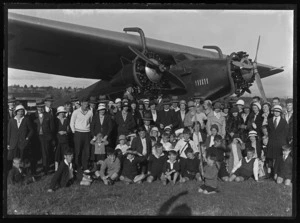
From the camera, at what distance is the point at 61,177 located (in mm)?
6973

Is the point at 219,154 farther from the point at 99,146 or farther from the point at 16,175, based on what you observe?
the point at 16,175

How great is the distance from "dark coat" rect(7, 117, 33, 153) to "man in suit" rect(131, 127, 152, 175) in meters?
2.32

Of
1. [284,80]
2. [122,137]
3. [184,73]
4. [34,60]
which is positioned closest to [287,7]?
[284,80]

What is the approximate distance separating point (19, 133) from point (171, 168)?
340 cm

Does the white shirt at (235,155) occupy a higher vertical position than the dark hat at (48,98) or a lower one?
lower

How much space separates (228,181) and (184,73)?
2957mm

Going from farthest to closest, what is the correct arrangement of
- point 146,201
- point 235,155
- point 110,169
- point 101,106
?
point 101,106 → point 235,155 → point 110,169 → point 146,201

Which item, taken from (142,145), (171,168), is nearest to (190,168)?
(171,168)

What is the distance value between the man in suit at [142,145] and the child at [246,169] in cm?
193

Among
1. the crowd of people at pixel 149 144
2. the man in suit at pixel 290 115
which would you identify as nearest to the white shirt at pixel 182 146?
the crowd of people at pixel 149 144

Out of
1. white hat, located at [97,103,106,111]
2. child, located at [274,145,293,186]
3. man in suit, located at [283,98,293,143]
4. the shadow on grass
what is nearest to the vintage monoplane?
man in suit, located at [283,98,293,143]

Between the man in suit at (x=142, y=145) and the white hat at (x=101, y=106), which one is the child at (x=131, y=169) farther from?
the white hat at (x=101, y=106)

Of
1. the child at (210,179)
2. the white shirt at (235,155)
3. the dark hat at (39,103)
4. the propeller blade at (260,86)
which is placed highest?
the propeller blade at (260,86)

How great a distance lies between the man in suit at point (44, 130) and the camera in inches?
293
